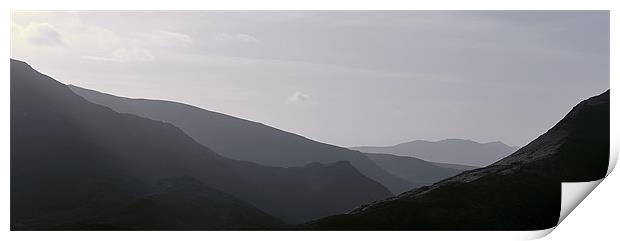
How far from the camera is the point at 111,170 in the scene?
7059mm

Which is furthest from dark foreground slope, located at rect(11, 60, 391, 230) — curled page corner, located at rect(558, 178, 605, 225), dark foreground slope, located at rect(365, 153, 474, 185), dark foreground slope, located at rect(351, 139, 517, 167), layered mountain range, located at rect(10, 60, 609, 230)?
curled page corner, located at rect(558, 178, 605, 225)

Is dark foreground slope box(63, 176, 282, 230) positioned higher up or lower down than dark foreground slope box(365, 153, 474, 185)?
lower down

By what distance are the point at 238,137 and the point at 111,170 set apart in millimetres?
1036

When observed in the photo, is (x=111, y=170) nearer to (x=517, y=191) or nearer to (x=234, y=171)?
(x=234, y=171)

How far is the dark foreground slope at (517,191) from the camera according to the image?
703 centimetres

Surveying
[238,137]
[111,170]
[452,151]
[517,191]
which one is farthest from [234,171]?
[517,191]

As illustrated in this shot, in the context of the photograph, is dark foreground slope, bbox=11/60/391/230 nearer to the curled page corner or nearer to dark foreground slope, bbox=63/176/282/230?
dark foreground slope, bbox=63/176/282/230

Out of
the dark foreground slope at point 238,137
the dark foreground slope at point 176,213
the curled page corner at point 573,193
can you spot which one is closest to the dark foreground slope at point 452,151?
the dark foreground slope at point 238,137

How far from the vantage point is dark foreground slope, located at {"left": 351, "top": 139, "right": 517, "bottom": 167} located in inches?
282

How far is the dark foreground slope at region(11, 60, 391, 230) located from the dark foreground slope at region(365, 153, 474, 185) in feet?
0.86

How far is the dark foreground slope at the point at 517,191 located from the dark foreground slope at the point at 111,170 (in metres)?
0.30

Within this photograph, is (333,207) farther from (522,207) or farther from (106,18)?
(106,18)

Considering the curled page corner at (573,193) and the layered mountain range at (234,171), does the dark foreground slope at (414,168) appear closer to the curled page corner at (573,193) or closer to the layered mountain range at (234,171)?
the layered mountain range at (234,171)
